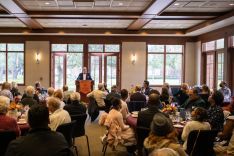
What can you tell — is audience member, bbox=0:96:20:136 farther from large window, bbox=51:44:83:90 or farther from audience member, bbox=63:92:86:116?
large window, bbox=51:44:83:90

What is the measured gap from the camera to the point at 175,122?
556cm

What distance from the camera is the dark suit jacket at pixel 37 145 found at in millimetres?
2482

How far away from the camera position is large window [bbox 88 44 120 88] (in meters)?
15.9

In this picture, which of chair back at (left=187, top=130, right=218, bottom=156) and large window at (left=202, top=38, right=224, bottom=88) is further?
large window at (left=202, top=38, right=224, bottom=88)

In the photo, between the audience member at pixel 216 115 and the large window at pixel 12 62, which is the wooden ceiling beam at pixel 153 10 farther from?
the large window at pixel 12 62

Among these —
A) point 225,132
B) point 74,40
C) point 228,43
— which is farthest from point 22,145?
point 74,40

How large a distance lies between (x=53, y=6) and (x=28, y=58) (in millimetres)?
6360

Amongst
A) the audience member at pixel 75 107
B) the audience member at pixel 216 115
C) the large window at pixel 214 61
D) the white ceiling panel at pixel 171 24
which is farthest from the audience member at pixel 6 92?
the large window at pixel 214 61

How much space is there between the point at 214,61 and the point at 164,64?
2908 millimetres

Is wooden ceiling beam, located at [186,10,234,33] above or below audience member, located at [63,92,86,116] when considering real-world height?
above

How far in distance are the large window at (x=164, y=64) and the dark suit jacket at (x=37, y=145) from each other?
13.6 metres

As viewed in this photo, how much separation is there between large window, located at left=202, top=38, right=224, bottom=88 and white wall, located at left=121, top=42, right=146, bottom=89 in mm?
2887

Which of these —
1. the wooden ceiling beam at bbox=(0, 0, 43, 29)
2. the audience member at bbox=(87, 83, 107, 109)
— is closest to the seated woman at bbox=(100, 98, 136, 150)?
the audience member at bbox=(87, 83, 107, 109)

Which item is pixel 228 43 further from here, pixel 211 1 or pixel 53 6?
pixel 53 6
